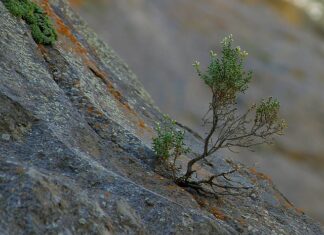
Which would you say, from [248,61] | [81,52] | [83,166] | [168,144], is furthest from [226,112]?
[248,61]

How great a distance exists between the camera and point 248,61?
39.4m

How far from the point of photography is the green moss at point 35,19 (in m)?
12.0

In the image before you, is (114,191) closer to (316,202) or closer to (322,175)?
(316,202)

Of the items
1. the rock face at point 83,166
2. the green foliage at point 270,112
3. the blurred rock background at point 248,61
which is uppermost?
the blurred rock background at point 248,61

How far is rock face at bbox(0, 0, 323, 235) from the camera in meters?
8.47

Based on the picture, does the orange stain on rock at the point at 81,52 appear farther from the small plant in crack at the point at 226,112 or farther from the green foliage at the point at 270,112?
the green foliage at the point at 270,112

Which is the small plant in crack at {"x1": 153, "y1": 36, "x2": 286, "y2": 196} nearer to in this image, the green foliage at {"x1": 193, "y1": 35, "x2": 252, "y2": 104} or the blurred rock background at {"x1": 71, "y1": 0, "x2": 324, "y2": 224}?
the green foliage at {"x1": 193, "y1": 35, "x2": 252, "y2": 104}

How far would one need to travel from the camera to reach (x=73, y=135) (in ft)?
33.7

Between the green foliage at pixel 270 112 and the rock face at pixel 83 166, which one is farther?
the green foliage at pixel 270 112

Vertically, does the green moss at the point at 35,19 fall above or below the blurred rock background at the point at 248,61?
below

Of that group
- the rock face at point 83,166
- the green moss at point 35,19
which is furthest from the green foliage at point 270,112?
the green moss at point 35,19

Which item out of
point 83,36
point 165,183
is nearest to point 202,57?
point 83,36

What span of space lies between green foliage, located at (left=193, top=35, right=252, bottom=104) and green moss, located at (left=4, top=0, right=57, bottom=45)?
328 centimetres

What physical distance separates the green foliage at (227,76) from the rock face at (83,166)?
5.20 feet
